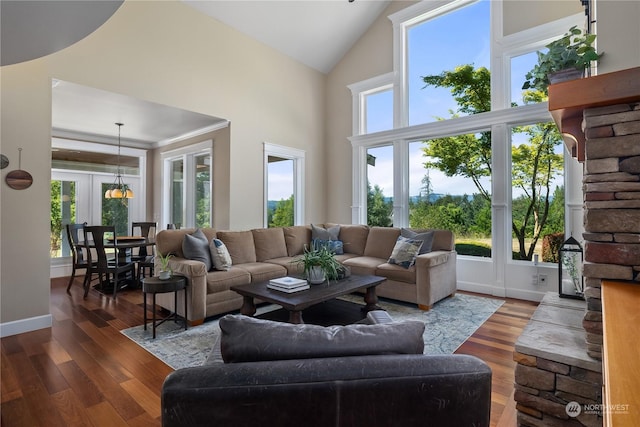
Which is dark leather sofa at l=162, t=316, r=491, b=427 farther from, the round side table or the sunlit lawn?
the sunlit lawn

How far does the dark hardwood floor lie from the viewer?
193 centimetres

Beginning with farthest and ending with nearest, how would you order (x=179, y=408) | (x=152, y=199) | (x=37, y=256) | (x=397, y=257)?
1. (x=152, y=199)
2. (x=397, y=257)
3. (x=37, y=256)
4. (x=179, y=408)

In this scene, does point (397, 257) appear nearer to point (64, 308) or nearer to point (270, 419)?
point (270, 419)

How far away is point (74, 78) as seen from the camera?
3555mm

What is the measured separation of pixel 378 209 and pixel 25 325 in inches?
195

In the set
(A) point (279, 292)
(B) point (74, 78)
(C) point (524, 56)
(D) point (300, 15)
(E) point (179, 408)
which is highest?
(D) point (300, 15)

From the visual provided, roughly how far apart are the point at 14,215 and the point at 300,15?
4.62 m

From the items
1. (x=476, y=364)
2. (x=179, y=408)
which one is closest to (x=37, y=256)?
(x=179, y=408)

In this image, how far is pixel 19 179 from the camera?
10.5 ft

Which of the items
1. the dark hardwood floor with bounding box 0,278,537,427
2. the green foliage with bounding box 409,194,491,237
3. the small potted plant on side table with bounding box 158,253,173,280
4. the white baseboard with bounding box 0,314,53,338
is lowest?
the dark hardwood floor with bounding box 0,278,537,427

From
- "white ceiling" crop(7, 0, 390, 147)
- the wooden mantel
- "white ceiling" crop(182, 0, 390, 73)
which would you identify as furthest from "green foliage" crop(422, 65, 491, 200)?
the wooden mantel

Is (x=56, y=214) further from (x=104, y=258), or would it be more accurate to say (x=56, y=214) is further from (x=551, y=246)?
(x=551, y=246)

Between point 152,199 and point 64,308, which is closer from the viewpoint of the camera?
point 64,308

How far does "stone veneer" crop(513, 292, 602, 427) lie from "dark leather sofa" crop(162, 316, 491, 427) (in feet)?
3.09
